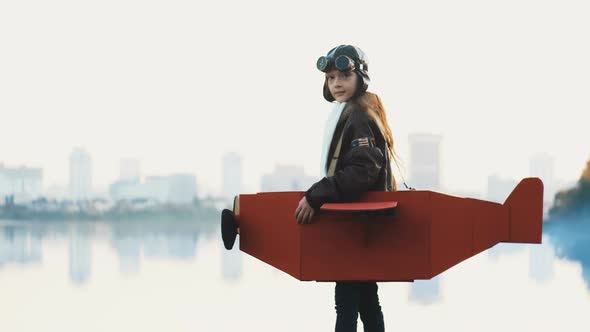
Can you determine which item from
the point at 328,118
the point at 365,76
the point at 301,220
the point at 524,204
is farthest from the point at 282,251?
the point at 524,204

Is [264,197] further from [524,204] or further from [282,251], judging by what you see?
[524,204]

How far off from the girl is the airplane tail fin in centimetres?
56

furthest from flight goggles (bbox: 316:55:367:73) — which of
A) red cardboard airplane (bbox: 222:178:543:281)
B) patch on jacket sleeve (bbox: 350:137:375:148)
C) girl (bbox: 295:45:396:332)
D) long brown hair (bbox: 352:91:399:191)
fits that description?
red cardboard airplane (bbox: 222:178:543:281)

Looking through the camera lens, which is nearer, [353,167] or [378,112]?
[353,167]

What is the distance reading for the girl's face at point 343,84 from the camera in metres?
3.26

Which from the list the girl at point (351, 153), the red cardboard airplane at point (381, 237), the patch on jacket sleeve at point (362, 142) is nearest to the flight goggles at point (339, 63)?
the girl at point (351, 153)

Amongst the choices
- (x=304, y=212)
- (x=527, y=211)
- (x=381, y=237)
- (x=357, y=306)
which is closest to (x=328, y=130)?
(x=304, y=212)

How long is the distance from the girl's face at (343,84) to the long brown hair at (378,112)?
0.05m

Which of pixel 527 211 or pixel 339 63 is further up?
pixel 339 63

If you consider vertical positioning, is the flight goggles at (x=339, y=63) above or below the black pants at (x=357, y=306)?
above

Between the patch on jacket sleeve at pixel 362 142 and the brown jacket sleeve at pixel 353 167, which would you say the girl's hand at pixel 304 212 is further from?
the patch on jacket sleeve at pixel 362 142

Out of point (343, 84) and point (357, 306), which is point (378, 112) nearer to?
point (343, 84)

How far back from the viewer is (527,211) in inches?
126

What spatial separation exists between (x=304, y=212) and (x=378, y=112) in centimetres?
61
